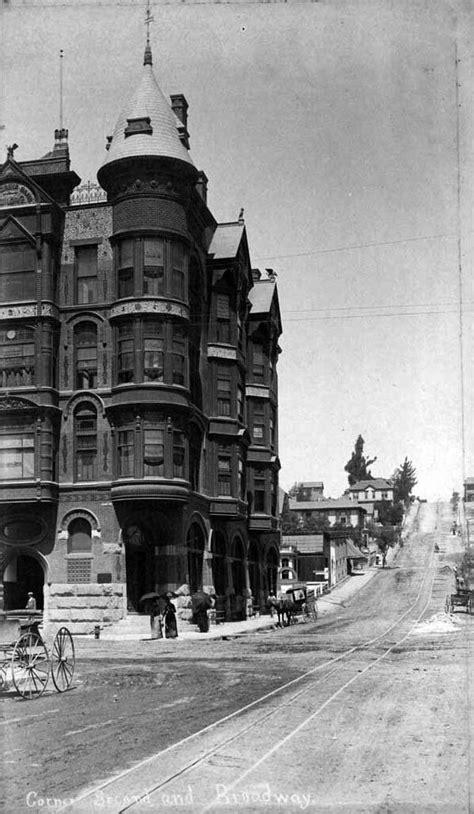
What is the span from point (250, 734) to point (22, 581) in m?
Result: 28.1

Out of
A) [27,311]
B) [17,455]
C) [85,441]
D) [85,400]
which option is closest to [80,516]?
[85,441]

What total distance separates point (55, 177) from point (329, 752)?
32607 mm

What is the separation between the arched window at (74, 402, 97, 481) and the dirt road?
12553 millimetres

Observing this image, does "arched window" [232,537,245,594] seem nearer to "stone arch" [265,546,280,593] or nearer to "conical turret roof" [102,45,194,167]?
"stone arch" [265,546,280,593]

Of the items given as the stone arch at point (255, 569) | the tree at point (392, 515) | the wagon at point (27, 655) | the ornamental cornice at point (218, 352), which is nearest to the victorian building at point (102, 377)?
the ornamental cornice at point (218, 352)

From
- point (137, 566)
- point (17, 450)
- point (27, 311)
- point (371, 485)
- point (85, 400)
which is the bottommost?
point (137, 566)

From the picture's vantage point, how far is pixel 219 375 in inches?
1716

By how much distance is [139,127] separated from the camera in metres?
38.1

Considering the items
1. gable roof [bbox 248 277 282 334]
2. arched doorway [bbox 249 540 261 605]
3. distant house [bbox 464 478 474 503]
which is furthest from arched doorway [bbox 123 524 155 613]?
gable roof [bbox 248 277 282 334]

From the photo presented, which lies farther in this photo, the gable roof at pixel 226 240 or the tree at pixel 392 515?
the tree at pixel 392 515

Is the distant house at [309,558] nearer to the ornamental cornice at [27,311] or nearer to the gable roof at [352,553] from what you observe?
the gable roof at [352,553]

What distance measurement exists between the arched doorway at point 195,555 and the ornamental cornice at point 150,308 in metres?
9.46

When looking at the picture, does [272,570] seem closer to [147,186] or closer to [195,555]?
[195,555]

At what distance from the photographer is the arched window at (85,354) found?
126 feet
